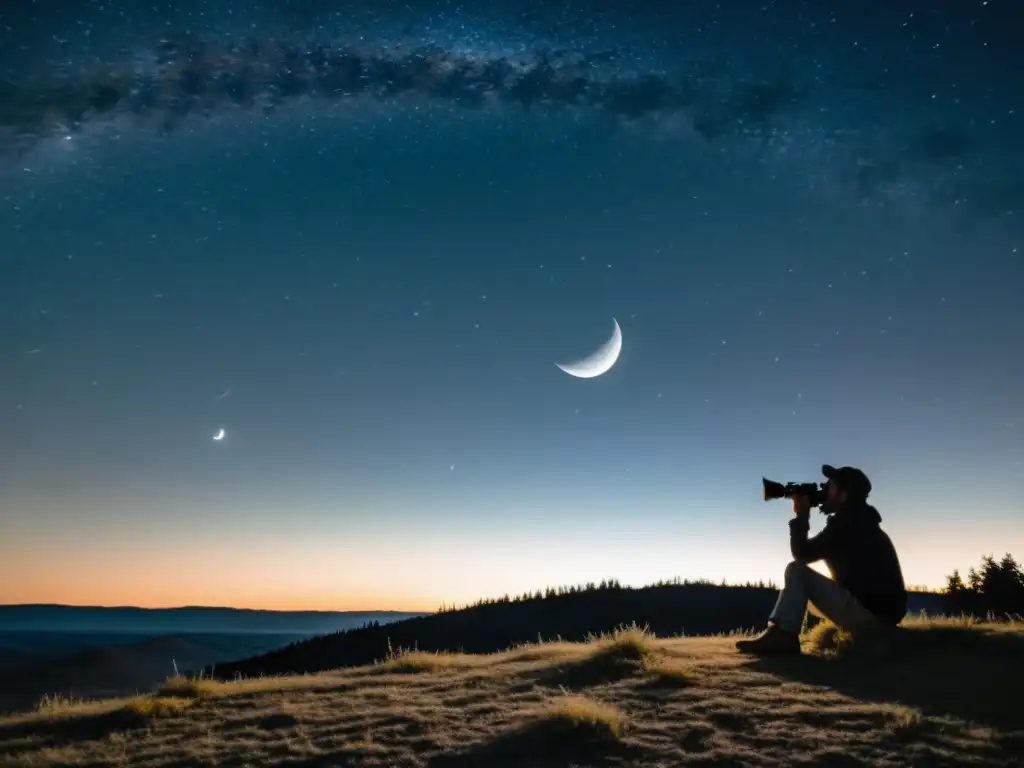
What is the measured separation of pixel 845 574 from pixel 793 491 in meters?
1.13

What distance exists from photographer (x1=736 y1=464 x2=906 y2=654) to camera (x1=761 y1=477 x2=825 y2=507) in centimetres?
10

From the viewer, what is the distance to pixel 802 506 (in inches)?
393

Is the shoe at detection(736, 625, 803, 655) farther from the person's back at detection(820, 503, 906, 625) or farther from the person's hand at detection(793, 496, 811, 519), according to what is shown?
the person's hand at detection(793, 496, 811, 519)

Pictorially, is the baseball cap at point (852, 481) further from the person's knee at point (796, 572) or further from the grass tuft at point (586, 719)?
the grass tuft at point (586, 719)

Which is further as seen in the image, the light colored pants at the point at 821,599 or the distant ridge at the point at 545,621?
the distant ridge at the point at 545,621

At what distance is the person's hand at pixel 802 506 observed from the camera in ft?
32.6

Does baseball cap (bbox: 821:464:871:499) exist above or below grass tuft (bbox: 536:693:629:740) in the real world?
above

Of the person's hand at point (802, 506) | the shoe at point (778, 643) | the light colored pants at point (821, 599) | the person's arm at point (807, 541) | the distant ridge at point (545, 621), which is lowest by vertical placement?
the distant ridge at point (545, 621)

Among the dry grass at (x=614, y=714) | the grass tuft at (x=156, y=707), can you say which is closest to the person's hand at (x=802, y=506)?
the dry grass at (x=614, y=714)

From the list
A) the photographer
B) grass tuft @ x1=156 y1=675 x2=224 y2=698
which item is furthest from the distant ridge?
the photographer

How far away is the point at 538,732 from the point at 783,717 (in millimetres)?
2316

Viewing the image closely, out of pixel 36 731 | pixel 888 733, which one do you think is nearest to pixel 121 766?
pixel 36 731

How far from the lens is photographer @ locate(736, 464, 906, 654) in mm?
9672

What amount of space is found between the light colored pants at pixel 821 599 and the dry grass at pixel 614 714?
0.93ft
